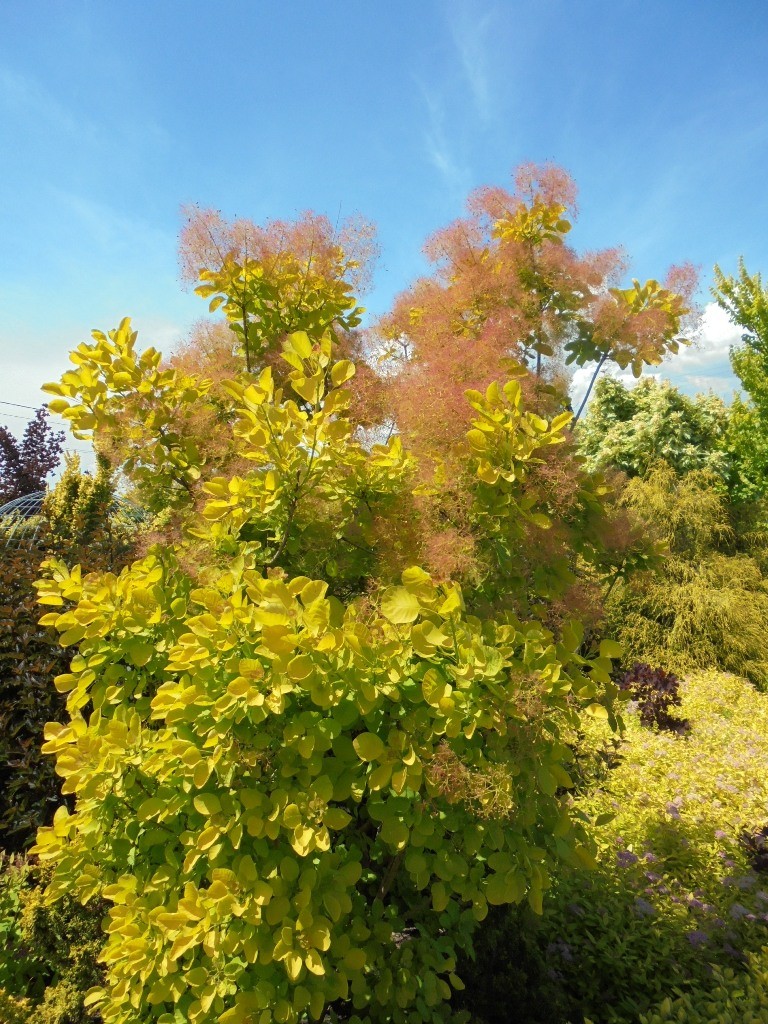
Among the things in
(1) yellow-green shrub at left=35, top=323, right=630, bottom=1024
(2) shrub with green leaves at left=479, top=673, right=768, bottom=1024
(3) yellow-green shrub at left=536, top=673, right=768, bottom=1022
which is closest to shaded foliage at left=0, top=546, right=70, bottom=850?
(1) yellow-green shrub at left=35, top=323, right=630, bottom=1024

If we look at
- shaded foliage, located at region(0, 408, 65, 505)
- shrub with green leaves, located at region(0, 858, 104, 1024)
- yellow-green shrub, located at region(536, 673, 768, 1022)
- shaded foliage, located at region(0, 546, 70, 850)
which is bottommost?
yellow-green shrub, located at region(536, 673, 768, 1022)

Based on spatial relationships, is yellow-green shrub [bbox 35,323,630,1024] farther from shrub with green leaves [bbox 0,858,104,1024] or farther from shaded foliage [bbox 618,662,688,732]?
shaded foliage [bbox 618,662,688,732]

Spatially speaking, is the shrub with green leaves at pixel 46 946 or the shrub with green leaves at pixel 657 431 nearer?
the shrub with green leaves at pixel 46 946

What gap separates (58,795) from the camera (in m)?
3.32

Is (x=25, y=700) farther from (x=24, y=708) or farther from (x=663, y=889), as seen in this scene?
(x=663, y=889)

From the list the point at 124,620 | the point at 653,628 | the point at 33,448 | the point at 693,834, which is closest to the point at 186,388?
the point at 124,620

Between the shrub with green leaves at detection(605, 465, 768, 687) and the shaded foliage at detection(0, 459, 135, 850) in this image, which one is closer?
the shaded foliage at detection(0, 459, 135, 850)

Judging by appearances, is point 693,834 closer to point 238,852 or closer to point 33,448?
point 238,852

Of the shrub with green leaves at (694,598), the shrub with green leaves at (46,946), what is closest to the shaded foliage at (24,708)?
the shrub with green leaves at (46,946)

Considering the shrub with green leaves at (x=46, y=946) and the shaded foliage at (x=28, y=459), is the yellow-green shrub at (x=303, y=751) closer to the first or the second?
the shrub with green leaves at (x=46, y=946)

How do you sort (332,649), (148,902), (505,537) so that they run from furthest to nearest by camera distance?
(505,537)
(148,902)
(332,649)

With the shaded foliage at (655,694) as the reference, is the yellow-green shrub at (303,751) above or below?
above

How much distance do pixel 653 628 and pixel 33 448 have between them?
13.6m

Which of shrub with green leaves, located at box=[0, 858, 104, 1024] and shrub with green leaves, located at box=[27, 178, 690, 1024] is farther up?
shrub with green leaves, located at box=[27, 178, 690, 1024]
